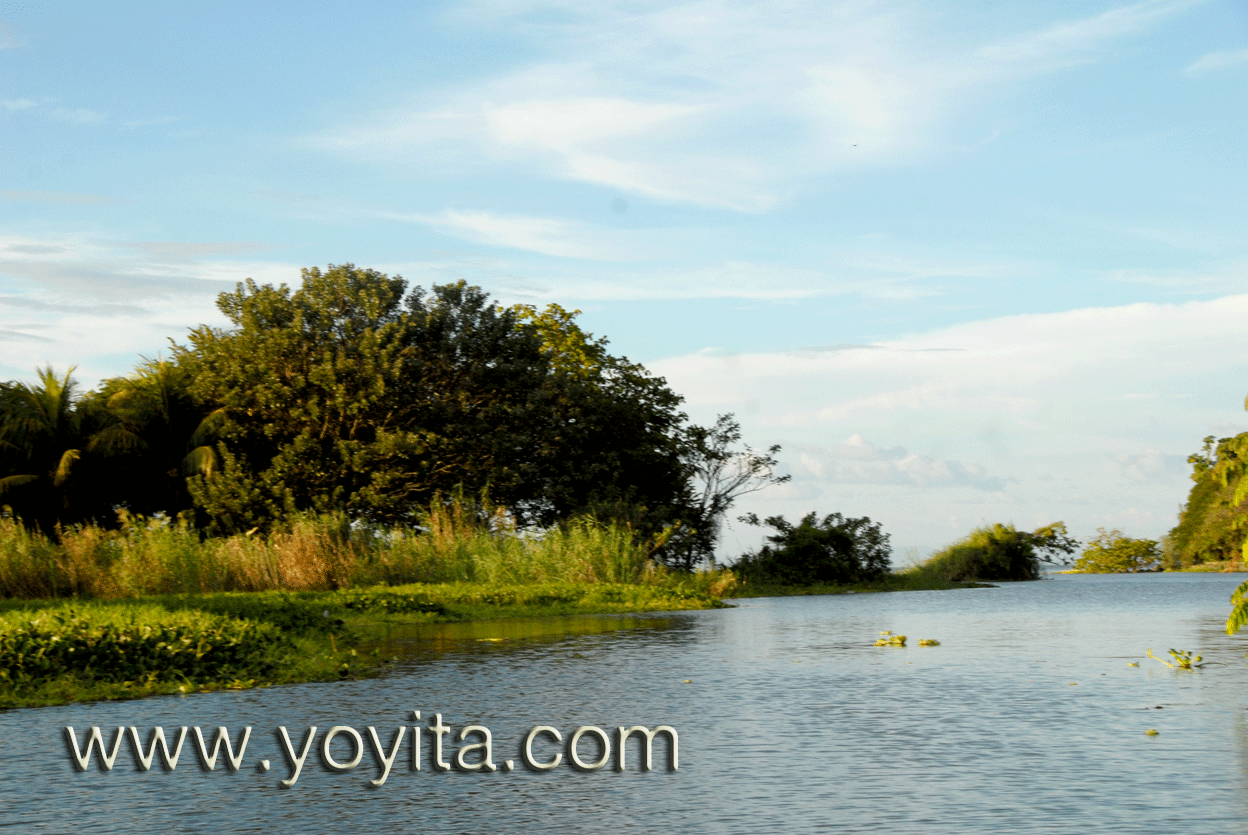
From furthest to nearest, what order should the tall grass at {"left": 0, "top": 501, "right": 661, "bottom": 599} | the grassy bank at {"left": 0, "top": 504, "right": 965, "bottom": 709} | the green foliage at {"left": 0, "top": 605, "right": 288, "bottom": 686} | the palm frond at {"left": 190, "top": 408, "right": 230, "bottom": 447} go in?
1. the palm frond at {"left": 190, "top": 408, "right": 230, "bottom": 447}
2. the tall grass at {"left": 0, "top": 501, "right": 661, "bottom": 599}
3. the grassy bank at {"left": 0, "top": 504, "right": 965, "bottom": 709}
4. the green foliage at {"left": 0, "top": 605, "right": 288, "bottom": 686}

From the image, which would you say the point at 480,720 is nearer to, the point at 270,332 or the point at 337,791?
the point at 337,791

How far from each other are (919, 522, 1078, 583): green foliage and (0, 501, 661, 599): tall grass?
22226 mm

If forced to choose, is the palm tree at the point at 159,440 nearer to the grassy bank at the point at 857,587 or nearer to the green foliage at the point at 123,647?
the grassy bank at the point at 857,587

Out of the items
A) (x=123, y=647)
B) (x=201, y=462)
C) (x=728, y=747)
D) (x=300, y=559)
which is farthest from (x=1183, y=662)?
(x=201, y=462)

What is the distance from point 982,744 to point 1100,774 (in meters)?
1.18

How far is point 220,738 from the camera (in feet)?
29.9

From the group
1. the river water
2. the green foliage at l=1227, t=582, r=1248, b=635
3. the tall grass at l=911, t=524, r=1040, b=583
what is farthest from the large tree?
the green foliage at l=1227, t=582, r=1248, b=635

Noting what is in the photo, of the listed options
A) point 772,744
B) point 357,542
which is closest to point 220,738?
point 772,744

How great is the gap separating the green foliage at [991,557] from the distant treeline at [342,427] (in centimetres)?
1348

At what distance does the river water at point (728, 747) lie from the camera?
21.7 ft

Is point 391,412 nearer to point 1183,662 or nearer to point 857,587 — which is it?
point 857,587

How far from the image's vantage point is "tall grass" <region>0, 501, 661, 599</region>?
985 inches

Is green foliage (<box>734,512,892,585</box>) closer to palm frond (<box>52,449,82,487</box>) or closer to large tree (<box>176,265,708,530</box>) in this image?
large tree (<box>176,265,708,530</box>)

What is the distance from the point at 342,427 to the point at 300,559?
1171cm
